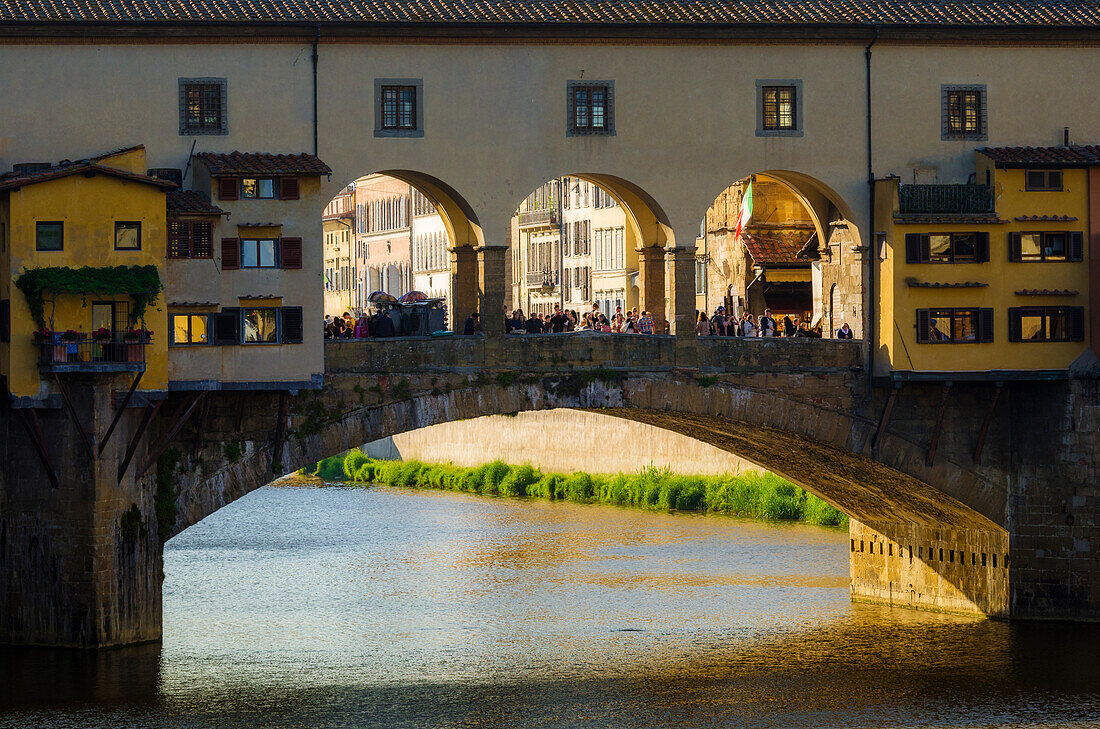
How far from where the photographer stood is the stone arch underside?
108ft

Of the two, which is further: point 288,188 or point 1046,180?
point 1046,180

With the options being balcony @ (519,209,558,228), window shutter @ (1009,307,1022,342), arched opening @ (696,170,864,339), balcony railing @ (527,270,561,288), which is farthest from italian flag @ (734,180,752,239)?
balcony @ (519,209,558,228)

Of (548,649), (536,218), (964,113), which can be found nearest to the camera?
(548,649)

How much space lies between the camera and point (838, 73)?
3522 cm

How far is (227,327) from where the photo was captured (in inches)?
1259

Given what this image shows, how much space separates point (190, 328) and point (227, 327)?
0.56 meters

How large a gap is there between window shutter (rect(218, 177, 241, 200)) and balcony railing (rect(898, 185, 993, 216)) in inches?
435

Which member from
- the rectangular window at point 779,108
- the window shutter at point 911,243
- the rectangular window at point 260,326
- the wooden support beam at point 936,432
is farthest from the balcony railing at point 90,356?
the wooden support beam at point 936,432

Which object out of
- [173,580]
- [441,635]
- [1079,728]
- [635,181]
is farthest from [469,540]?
[1079,728]

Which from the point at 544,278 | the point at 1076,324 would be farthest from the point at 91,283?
the point at 544,278

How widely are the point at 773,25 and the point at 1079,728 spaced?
12516mm

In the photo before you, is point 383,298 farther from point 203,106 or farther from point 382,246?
point 382,246

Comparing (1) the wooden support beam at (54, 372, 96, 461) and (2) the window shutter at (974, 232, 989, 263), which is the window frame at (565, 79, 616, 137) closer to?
(2) the window shutter at (974, 232, 989, 263)

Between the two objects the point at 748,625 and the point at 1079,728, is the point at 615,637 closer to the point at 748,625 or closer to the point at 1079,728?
the point at 748,625
